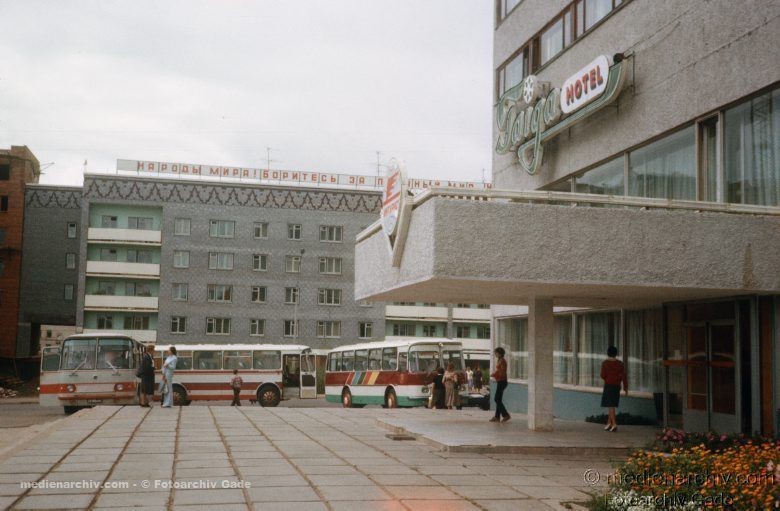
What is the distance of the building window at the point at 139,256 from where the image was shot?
6450 centimetres

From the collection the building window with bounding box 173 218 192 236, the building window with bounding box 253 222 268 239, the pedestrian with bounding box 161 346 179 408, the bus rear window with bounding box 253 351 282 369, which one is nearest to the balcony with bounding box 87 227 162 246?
the building window with bounding box 173 218 192 236

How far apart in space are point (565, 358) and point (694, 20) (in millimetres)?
9756

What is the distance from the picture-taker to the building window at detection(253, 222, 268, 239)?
65688mm

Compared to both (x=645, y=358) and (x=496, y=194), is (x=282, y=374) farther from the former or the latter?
(x=496, y=194)

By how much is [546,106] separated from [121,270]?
160 feet

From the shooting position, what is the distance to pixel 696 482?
26.6ft

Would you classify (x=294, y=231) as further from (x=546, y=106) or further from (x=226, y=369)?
(x=546, y=106)

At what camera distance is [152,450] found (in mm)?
12992

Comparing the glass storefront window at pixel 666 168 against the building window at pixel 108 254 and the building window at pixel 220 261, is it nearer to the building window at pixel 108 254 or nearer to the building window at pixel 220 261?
the building window at pixel 220 261

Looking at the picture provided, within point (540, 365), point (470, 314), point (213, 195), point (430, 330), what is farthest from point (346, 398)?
point (470, 314)

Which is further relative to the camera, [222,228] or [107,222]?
[222,228]

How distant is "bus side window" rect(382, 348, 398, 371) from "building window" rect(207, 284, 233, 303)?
108ft

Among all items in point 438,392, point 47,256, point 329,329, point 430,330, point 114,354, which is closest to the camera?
point 114,354

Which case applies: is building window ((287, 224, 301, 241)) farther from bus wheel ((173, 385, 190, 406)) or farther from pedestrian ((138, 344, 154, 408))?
pedestrian ((138, 344, 154, 408))
